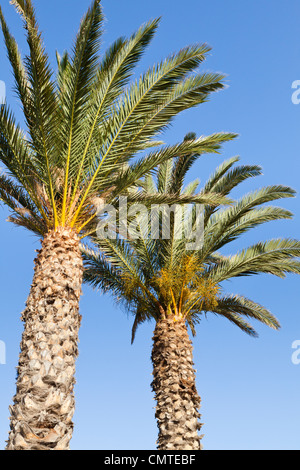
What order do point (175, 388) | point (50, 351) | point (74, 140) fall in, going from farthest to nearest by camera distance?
1. point (175, 388)
2. point (74, 140)
3. point (50, 351)

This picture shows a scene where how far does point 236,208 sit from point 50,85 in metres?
5.45

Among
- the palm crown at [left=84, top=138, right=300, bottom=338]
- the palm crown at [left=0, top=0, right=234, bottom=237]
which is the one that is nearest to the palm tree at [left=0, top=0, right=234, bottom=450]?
the palm crown at [left=0, top=0, right=234, bottom=237]

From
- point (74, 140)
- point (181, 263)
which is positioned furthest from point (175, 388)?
point (74, 140)

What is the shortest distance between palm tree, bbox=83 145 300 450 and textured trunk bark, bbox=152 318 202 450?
2cm

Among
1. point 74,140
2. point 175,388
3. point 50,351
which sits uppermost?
point 74,140

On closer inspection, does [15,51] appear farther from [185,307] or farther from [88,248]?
[185,307]

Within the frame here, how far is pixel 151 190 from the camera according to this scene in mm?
12953

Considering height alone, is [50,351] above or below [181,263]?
below

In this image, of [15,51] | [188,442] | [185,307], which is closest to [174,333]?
[185,307]

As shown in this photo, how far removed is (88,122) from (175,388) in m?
6.06

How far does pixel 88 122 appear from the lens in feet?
25.8

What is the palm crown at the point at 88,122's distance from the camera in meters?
7.35

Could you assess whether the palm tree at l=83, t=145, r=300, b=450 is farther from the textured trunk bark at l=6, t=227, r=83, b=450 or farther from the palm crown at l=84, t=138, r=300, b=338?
the textured trunk bark at l=6, t=227, r=83, b=450

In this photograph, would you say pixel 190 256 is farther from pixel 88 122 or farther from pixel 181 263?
pixel 88 122
